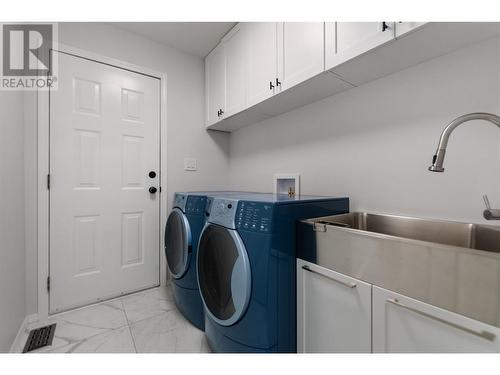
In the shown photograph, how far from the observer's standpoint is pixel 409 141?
124 centimetres

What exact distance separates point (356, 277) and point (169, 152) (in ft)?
6.41

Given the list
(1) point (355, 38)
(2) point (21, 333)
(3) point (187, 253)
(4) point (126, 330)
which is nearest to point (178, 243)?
(3) point (187, 253)

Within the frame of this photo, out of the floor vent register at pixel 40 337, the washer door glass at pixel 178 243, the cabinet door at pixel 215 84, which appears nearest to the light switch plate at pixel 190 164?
the cabinet door at pixel 215 84

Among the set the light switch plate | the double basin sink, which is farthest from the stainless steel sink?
the light switch plate

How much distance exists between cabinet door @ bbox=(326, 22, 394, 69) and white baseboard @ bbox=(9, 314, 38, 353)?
7.86ft

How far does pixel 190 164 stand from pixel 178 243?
939mm

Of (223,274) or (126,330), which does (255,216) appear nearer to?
(223,274)

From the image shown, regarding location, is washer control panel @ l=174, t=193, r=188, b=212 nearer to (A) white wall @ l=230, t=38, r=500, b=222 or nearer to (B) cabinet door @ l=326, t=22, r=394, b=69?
(A) white wall @ l=230, t=38, r=500, b=222

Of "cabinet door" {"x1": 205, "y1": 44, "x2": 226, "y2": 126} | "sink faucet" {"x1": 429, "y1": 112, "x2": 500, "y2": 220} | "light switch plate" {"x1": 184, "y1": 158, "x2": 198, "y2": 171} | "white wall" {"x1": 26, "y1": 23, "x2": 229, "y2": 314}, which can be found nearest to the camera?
"sink faucet" {"x1": 429, "y1": 112, "x2": 500, "y2": 220}

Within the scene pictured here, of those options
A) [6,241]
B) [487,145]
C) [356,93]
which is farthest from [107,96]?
[487,145]

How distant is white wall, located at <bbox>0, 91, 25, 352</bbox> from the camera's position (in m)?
1.24

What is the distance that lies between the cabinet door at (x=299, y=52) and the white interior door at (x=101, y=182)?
1.33 m

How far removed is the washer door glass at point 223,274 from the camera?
1.08 meters
